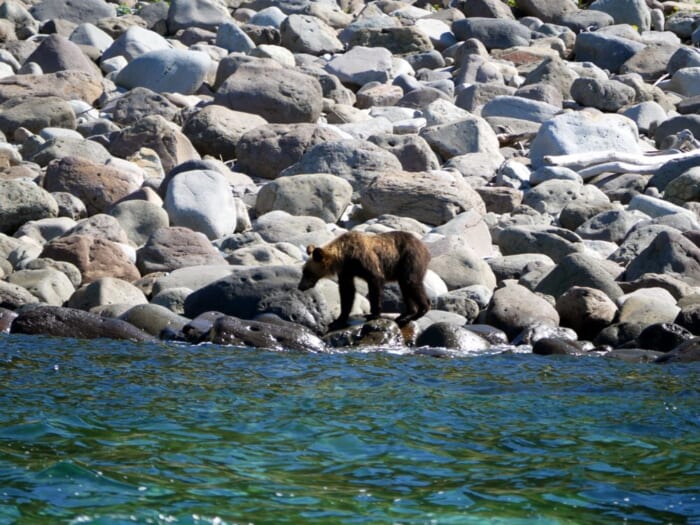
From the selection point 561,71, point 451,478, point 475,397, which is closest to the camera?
point 451,478

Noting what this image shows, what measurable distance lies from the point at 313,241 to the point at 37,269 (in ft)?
10.9

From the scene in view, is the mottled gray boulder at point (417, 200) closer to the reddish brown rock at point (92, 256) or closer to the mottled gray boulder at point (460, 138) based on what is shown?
the mottled gray boulder at point (460, 138)

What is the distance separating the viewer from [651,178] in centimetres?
1848

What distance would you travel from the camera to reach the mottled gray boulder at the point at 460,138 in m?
19.3

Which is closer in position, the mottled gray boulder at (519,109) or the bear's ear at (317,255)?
the bear's ear at (317,255)

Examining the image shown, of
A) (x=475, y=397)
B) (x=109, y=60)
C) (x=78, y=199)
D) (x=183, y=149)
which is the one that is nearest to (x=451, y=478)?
(x=475, y=397)

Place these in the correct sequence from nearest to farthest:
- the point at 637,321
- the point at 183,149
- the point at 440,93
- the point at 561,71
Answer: the point at 637,321, the point at 183,149, the point at 440,93, the point at 561,71

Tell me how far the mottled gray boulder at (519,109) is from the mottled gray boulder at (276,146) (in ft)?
14.2

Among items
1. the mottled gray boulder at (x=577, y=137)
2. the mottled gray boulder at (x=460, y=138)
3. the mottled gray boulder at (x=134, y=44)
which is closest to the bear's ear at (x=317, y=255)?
the mottled gray boulder at (x=460, y=138)

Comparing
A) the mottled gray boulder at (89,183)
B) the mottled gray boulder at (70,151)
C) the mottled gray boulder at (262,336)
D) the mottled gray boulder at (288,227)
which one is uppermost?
the mottled gray boulder at (70,151)

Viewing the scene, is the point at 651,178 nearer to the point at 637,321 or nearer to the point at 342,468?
the point at 637,321

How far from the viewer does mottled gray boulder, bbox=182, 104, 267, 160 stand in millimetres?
19109

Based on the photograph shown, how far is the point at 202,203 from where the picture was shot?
1532cm

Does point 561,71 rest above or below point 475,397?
above
